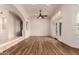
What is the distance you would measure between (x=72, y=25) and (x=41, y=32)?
21.9 ft

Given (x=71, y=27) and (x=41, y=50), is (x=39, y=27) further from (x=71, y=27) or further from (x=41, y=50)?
(x=41, y=50)

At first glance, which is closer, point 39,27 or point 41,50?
point 41,50

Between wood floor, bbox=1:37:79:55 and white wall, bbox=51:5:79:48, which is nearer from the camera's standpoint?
wood floor, bbox=1:37:79:55

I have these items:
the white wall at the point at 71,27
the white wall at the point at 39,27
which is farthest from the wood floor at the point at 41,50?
the white wall at the point at 39,27

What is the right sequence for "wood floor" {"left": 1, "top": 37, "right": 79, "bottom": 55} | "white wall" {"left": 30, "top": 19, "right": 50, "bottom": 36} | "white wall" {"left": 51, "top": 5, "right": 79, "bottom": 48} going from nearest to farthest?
"wood floor" {"left": 1, "top": 37, "right": 79, "bottom": 55}
"white wall" {"left": 51, "top": 5, "right": 79, "bottom": 48}
"white wall" {"left": 30, "top": 19, "right": 50, "bottom": 36}

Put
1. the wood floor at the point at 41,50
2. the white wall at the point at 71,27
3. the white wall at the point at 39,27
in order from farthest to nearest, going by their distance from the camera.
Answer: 1. the white wall at the point at 39,27
2. the white wall at the point at 71,27
3. the wood floor at the point at 41,50

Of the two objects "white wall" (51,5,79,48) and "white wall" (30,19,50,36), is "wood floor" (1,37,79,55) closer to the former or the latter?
"white wall" (51,5,79,48)

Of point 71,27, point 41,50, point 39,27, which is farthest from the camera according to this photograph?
point 39,27

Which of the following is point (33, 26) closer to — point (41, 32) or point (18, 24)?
point (41, 32)

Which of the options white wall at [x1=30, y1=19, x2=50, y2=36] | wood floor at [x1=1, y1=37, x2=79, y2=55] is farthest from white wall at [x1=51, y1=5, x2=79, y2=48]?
white wall at [x1=30, y1=19, x2=50, y2=36]

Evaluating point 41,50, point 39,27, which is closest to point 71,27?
point 41,50

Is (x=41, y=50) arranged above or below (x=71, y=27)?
below

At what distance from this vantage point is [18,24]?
1459 cm

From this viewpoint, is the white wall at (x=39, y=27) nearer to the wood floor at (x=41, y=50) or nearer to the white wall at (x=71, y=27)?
the white wall at (x=71, y=27)
